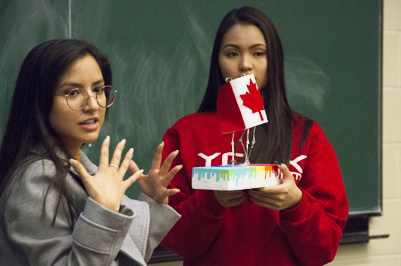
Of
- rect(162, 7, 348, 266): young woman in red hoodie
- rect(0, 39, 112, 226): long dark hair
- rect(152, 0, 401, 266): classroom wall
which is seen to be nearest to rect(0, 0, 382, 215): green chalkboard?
rect(152, 0, 401, 266): classroom wall

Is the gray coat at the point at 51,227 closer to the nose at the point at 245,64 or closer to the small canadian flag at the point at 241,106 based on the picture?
the small canadian flag at the point at 241,106

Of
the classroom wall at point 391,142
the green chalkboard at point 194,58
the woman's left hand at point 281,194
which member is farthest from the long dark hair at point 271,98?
the classroom wall at point 391,142

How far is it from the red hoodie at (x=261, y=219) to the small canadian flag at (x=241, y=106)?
0.19m

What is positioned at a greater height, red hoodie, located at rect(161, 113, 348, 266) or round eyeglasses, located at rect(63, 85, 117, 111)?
round eyeglasses, located at rect(63, 85, 117, 111)

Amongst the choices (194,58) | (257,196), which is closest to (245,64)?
(257,196)

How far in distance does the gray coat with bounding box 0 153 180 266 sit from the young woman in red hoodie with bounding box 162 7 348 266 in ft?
0.98

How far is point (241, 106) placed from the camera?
1118 mm

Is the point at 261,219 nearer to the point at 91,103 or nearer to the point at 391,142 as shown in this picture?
the point at 91,103

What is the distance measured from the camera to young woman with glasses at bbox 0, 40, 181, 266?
91 centimetres

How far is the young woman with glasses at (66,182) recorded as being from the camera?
0.91 metres

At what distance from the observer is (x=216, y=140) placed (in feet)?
4.42

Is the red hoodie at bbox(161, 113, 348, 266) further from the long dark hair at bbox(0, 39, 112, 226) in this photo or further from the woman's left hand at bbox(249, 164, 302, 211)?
the long dark hair at bbox(0, 39, 112, 226)

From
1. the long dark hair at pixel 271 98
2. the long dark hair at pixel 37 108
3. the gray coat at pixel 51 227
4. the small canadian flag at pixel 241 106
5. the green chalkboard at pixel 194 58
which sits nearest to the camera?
the gray coat at pixel 51 227

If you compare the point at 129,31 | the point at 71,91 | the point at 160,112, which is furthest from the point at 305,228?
the point at 129,31
